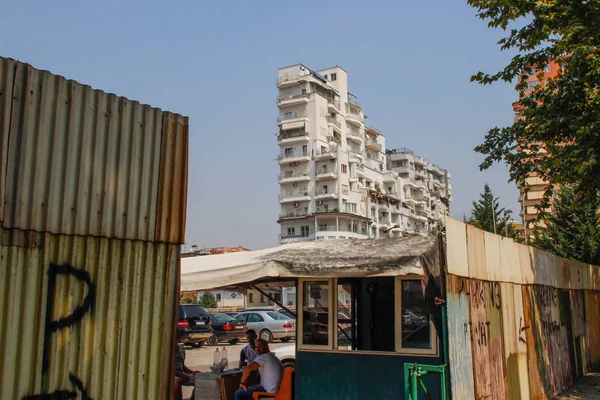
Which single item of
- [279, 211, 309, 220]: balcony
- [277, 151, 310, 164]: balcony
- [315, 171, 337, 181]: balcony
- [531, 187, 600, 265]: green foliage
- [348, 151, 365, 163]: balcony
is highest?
[348, 151, 365, 163]: balcony

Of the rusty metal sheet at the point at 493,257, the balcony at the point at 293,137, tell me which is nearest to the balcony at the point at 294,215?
the balcony at the point at 293,137

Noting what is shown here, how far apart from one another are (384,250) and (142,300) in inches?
176

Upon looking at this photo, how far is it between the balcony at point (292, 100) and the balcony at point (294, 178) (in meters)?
10.3

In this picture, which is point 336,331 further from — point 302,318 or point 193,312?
point 193,312

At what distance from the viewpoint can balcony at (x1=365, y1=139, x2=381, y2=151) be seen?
10419cm

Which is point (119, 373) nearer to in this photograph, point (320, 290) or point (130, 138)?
point (130, 138)

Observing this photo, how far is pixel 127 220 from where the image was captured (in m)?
→ 4.97

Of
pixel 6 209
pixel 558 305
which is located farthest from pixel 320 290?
pixel 558 305

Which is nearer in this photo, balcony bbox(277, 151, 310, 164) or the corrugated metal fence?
the corrugated metal fence

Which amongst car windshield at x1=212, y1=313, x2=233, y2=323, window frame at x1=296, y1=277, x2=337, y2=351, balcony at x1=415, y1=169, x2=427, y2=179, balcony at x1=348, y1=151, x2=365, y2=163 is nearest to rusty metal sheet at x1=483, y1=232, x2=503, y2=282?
window frame at x1=296, y1=277, x2=337, y2=351

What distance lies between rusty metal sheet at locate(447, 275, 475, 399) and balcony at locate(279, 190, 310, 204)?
3147 inches

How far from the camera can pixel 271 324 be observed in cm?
2981

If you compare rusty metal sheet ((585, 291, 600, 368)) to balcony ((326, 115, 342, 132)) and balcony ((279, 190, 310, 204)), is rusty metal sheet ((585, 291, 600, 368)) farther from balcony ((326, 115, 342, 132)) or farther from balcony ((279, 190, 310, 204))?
balcony ((326, 115, 342, 132))

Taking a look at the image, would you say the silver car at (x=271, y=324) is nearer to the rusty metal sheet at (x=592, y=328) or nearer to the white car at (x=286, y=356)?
the rusty metal sheet at (x=592, y=328)
